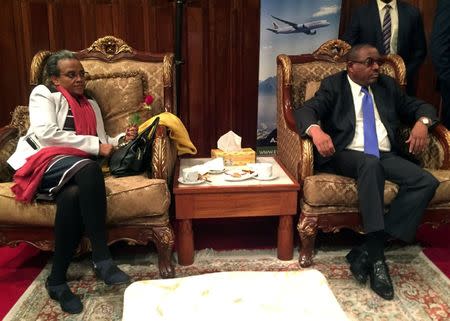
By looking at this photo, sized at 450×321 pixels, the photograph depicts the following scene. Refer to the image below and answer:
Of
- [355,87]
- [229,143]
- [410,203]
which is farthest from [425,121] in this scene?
[229,143]

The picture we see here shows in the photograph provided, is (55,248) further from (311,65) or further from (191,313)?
(311,65)

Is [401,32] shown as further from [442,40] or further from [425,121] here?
[425,121]

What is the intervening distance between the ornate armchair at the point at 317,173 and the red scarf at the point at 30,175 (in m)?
1.20

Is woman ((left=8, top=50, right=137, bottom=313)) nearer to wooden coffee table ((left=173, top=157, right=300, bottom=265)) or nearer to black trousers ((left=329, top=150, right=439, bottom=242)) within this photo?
wooden coffee table ((left=173, top=157, right=300, bottom=265))

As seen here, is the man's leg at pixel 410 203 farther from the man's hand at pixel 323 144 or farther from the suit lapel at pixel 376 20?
the suit lapel at pixel 376 20

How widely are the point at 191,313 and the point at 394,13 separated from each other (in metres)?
2.52

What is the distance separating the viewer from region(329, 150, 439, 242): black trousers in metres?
2.16

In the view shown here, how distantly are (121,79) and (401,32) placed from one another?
5.83ft

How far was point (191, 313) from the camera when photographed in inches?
51.3

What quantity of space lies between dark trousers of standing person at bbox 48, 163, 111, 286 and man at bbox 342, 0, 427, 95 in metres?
2.00

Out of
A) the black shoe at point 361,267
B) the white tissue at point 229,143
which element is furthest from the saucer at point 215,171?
the black shoe at point 361,267

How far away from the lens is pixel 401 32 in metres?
3.03

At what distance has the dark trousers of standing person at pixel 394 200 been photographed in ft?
7.07

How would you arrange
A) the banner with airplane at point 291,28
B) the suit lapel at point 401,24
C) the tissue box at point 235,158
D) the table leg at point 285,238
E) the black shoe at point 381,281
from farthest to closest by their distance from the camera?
the banner with airplane at point 291,28 < the suit lapel at point 401,24 < the tissue box at point 235,158 < the table leg at point 285,238 < the black shoe at point 381,281
